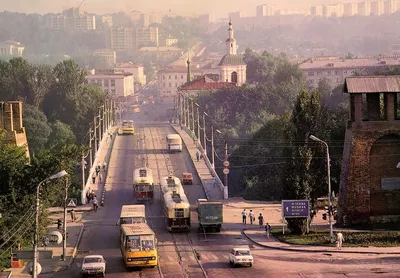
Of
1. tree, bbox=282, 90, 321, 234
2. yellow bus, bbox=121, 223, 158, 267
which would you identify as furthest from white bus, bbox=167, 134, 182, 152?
yellow bus, bbox=121, 223, 158, 267

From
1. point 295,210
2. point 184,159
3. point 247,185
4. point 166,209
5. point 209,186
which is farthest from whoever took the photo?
point 247,185

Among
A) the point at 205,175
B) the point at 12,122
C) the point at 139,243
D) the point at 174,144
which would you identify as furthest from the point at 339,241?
the point at 174,144

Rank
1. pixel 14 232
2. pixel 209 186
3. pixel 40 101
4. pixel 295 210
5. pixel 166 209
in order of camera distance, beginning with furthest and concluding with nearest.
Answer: pixel 40 101 < pixel 209 186 < pixel 166 209 < pixel 295 210 < pixel 14 232

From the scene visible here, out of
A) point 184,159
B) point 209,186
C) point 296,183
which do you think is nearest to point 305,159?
point 296,183

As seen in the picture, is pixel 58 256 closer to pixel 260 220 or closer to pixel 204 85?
pixel 260 220

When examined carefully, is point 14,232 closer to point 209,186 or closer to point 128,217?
point 128,217
